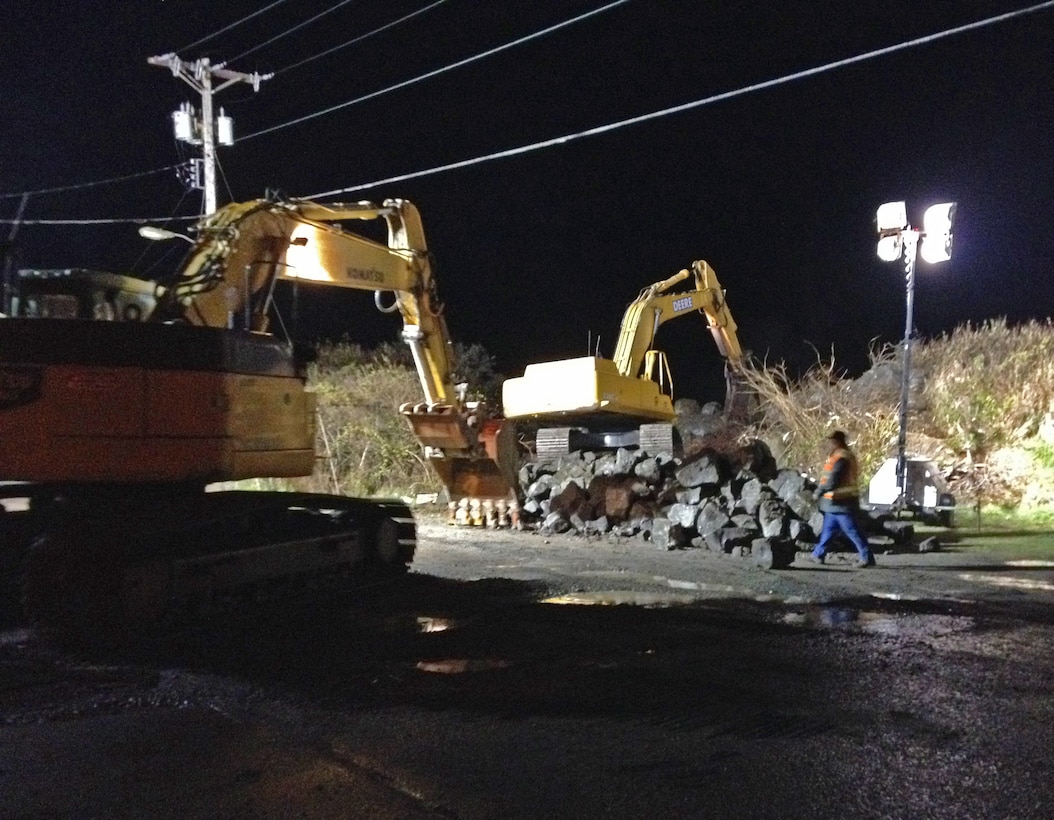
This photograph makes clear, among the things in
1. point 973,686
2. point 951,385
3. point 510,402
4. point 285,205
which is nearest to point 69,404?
point 285,205

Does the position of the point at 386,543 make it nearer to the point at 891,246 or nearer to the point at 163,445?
the point at 163,445

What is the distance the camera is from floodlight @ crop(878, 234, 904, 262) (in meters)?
14.2

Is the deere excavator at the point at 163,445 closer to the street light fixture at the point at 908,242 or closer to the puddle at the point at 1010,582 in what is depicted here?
the puddle at the point at 1010,582

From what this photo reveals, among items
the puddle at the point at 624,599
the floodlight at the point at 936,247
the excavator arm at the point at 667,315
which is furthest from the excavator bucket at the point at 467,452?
the floodlight at the point at 936,247

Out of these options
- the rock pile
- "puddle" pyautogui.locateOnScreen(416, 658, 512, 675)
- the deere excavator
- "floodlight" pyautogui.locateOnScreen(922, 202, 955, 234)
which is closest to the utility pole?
the rock pile

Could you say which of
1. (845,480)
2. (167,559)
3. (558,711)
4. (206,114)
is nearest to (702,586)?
(845,480)

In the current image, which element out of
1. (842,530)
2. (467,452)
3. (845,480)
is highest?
(467,452)

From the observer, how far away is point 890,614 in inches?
325

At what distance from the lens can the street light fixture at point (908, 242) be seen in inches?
550

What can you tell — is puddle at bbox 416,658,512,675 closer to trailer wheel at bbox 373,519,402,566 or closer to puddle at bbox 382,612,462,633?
puddle at bbox 382,612,462,633

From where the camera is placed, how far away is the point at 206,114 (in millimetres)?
22938

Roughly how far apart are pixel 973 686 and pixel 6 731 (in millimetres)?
Result: 5779

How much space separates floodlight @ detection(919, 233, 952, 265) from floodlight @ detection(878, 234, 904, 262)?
1.14 ft

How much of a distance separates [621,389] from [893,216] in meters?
4.74
